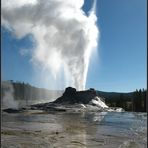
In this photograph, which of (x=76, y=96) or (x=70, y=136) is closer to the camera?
(x=70, y=136)

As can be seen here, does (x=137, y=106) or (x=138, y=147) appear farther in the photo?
(x=137, y=106)

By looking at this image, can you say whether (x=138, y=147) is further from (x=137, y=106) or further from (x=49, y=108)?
(x=137, y=106)

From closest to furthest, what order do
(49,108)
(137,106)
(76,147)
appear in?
(76,147) < (49,108) < (137,106)

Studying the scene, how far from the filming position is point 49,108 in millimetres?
82688

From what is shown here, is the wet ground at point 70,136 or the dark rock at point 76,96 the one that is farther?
the dark rock at point 76,96

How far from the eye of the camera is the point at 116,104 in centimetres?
12369

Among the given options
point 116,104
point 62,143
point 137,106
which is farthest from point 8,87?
point 62,143

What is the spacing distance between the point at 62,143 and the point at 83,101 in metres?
89.1

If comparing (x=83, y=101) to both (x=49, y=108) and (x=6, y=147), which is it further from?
(x=6, y=147)

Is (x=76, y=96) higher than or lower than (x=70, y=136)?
lower

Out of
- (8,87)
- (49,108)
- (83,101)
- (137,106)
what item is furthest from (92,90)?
(8,87)

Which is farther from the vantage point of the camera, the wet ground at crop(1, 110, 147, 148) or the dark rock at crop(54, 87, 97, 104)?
the dark rock at crop(54, 87, 97, 104)

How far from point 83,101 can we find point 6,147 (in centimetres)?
9195

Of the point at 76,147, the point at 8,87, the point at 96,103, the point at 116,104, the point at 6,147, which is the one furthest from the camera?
the point at 8,87
